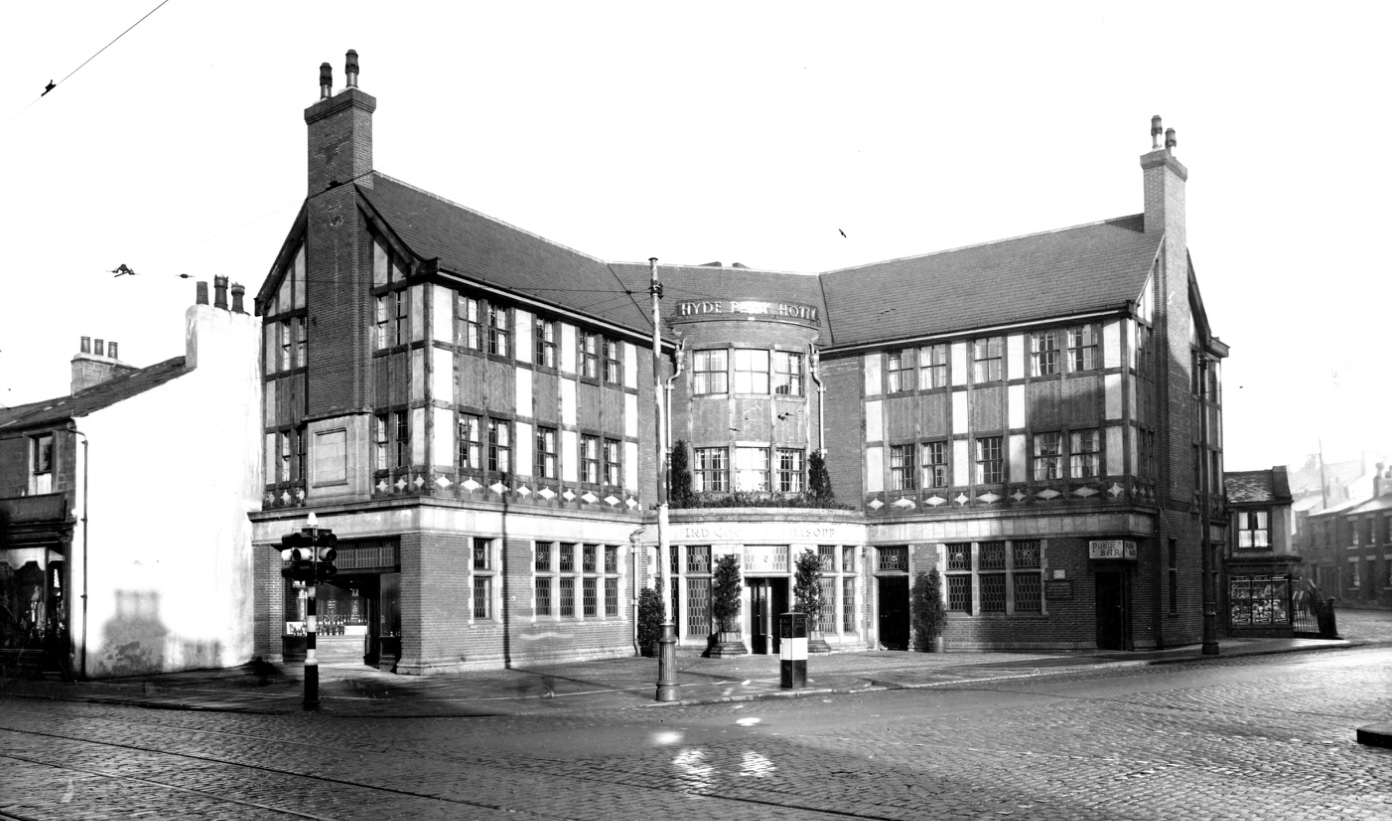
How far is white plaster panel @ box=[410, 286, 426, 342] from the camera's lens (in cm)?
3303

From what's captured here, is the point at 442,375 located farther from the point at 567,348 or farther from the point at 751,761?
the point at 751,761

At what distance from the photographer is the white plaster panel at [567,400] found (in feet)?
123

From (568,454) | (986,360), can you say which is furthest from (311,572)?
(986,360)

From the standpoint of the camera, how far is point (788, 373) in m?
42.2

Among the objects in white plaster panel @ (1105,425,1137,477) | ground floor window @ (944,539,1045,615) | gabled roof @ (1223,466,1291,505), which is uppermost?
white plaster panel @ (1105,425,1137,477)

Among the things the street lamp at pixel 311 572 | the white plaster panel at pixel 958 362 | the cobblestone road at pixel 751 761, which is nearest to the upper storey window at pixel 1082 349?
the white plaster panel at pixel 958 362

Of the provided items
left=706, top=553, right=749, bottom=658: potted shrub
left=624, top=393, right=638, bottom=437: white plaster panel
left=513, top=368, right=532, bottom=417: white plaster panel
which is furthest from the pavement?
left=624, top=393, right=638, bottom=437: white plaster panel

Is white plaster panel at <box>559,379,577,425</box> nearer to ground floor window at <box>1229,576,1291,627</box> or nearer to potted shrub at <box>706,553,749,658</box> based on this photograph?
potted shrub at <box>706,553,749,658</box>

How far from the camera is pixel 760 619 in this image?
38.8 meters

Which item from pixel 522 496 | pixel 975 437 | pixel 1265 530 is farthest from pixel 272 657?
pixel 1265 530

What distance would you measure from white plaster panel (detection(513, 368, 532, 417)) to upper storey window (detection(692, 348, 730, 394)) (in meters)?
7.03

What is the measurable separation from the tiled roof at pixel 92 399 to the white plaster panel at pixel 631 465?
1279cm

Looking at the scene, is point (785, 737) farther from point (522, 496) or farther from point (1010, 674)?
point (522, 496)

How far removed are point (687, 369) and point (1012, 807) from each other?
3000 cm
